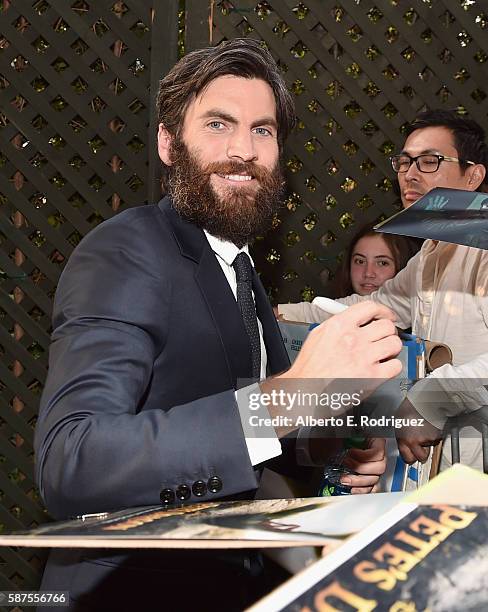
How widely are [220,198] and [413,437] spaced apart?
522 millimetres

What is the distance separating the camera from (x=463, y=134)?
2510mm

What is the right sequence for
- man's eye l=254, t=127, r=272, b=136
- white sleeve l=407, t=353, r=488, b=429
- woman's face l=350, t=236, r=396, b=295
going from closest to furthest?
white sleeve l=407, t=353, r=488, b=429 < man's eye l=254, t=127, r=272, b=136 < woman's face l=350, t=236, r=396, b=295

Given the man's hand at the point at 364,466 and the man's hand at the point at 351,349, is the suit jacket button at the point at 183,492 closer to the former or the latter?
the man's hand at the point at 351,349

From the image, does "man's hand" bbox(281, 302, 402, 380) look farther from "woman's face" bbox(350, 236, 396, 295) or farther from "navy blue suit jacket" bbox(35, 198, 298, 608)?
"woman's face" bbox(350, 236, 396, 295)

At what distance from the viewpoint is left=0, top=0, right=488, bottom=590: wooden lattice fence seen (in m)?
2.79

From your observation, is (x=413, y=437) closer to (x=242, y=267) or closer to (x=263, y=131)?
(x=242, y=267)

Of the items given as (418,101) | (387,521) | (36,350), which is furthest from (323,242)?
(387,521)

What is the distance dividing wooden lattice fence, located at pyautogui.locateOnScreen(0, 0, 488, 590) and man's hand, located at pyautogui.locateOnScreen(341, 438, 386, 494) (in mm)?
1609

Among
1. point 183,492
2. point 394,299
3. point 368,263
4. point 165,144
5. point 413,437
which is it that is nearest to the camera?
point 183,492

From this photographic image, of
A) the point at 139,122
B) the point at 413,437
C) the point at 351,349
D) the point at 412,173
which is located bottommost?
the point at 413,437

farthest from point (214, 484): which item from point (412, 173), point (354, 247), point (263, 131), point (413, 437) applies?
point (354, 247)

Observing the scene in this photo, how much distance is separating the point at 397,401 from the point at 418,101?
1823mm

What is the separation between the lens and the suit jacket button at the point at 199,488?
851 mm
